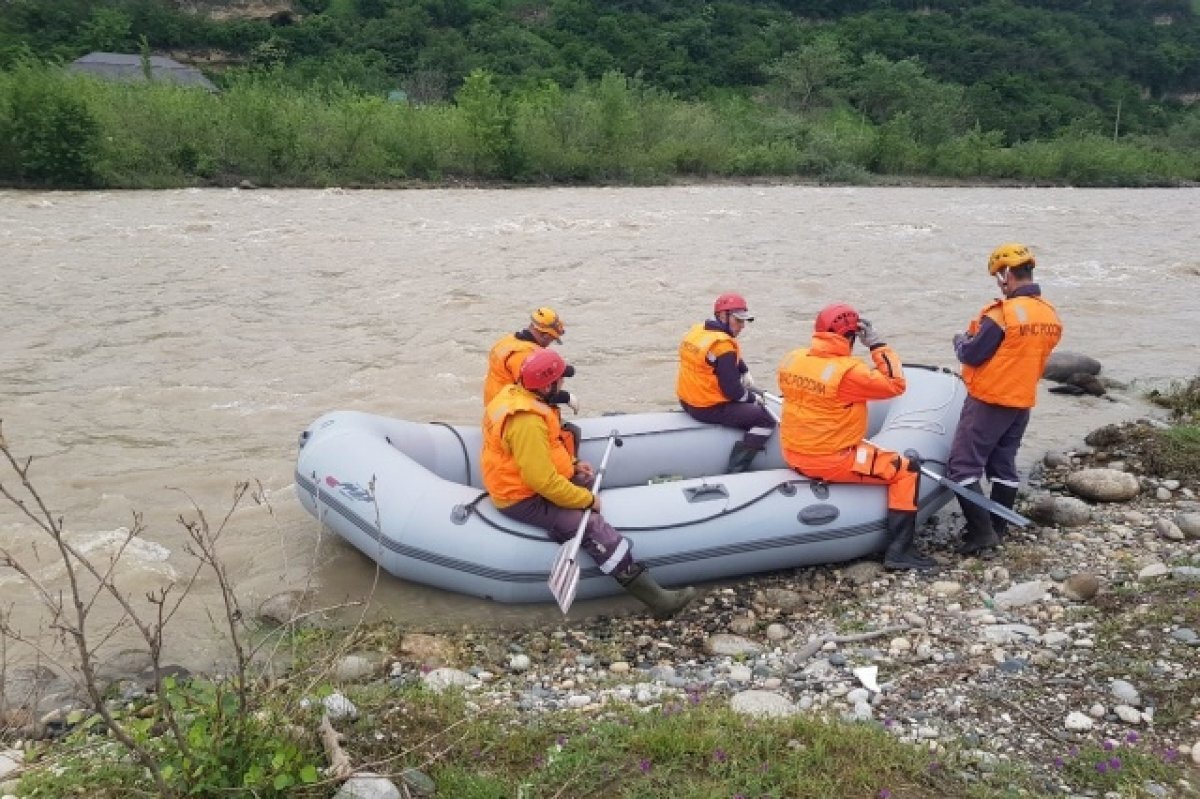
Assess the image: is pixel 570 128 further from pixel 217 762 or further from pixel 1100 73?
pixel 1100 73

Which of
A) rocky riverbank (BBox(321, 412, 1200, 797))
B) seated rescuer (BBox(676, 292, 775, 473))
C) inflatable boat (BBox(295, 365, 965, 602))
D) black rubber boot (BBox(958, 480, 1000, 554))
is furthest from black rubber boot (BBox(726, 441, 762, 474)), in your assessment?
black rubber boot (BBox(958, 480, 1000, 554))

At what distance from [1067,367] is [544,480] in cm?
537

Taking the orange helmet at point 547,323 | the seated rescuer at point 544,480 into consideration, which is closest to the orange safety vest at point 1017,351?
the seated rescuer at point 544,480

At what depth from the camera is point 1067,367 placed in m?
7.82

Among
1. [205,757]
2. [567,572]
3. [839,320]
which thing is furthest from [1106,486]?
[205,757]

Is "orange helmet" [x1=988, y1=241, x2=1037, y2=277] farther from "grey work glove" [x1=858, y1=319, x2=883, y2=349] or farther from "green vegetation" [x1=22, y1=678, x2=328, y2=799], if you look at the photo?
"green vegetation" [x1=22, y1=678, x2=328, y2=799]

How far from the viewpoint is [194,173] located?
59.7ft

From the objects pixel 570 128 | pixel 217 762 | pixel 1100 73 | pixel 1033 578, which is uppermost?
pixel 1100 73

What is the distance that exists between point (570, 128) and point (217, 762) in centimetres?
2137

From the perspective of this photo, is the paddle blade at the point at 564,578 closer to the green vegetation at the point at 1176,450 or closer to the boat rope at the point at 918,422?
the boat rope at the point at 918,422

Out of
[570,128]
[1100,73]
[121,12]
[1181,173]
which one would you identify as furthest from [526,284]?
[1100,73]

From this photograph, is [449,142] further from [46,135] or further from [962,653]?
[962,653]

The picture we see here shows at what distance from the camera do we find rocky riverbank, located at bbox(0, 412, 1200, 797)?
116 inches

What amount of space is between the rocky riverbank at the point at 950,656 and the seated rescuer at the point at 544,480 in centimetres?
22
